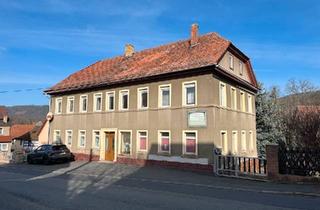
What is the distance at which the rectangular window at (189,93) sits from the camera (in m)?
21.3

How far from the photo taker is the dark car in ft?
85.6

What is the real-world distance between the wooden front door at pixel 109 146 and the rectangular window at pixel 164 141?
4905 mm

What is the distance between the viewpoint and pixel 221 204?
1029 cm

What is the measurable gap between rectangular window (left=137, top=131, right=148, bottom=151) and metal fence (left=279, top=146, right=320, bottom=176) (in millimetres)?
9893

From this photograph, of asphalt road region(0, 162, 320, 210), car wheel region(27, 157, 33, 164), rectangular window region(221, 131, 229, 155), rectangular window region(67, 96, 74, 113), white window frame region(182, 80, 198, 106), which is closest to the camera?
asphalt road region(0, 162, 320, 210)

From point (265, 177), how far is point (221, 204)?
7147mm

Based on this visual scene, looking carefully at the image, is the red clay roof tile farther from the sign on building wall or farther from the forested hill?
the forested hill

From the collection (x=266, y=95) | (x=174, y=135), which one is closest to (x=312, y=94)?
(x=266, y=95)

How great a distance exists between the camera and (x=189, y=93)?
21.7 metres

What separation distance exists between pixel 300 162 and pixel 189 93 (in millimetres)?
8389

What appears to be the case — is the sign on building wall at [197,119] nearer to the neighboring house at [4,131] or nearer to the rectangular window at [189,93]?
the rectangular window at [189,93]

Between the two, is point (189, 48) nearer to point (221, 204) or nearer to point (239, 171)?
point (239, 171)

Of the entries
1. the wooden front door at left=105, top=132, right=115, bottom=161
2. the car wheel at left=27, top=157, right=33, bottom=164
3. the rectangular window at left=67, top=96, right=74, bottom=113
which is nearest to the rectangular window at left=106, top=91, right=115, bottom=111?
the wooden front door at left=105, top=132, right=115, bottom=161

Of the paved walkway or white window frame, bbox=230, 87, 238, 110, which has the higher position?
white window frame, bbox=230, 87, 238, 110
